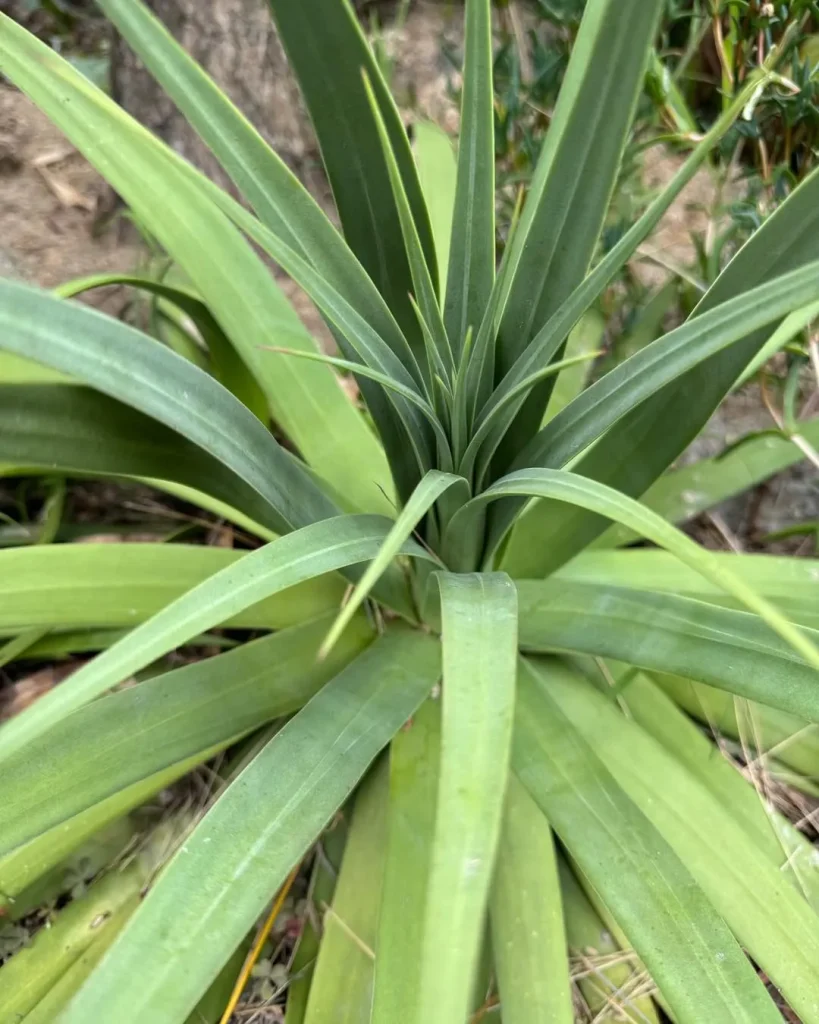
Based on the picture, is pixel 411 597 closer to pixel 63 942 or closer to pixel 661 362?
pixel 661 362

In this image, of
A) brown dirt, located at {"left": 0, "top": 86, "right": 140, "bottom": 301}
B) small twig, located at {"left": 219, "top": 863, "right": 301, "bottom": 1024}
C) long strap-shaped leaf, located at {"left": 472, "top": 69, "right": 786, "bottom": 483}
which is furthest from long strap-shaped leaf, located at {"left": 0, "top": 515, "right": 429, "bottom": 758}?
brown dirt, located at {"left": 0, "top": 86, "right": 140, "bottom": 301}

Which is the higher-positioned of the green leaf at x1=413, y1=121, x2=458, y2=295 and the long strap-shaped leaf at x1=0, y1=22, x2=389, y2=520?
the green leaf at x1=413, y1=121, x2=458, y2=295

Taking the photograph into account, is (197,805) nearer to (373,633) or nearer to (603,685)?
(373,633)

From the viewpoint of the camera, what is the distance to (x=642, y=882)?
1.47ft

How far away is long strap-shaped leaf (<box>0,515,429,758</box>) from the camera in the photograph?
0.28 metres

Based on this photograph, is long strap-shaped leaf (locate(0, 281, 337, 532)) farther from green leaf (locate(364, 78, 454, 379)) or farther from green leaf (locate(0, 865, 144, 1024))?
green leaf (locate(0, 865, 144, 1024))

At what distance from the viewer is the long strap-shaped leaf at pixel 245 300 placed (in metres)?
0.59

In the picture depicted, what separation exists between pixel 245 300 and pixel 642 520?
0.50 meters

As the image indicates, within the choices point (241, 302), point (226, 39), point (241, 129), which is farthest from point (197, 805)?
point (226, 39)

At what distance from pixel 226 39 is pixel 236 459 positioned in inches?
33.5

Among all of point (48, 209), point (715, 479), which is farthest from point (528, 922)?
point (48, 209)

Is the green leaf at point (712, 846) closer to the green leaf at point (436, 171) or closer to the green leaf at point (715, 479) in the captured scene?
the green leaf at point (715, 479)

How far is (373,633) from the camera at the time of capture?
0.67 m

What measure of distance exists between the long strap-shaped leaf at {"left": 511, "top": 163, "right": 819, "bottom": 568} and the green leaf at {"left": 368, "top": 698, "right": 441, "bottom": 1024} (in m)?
0.21
